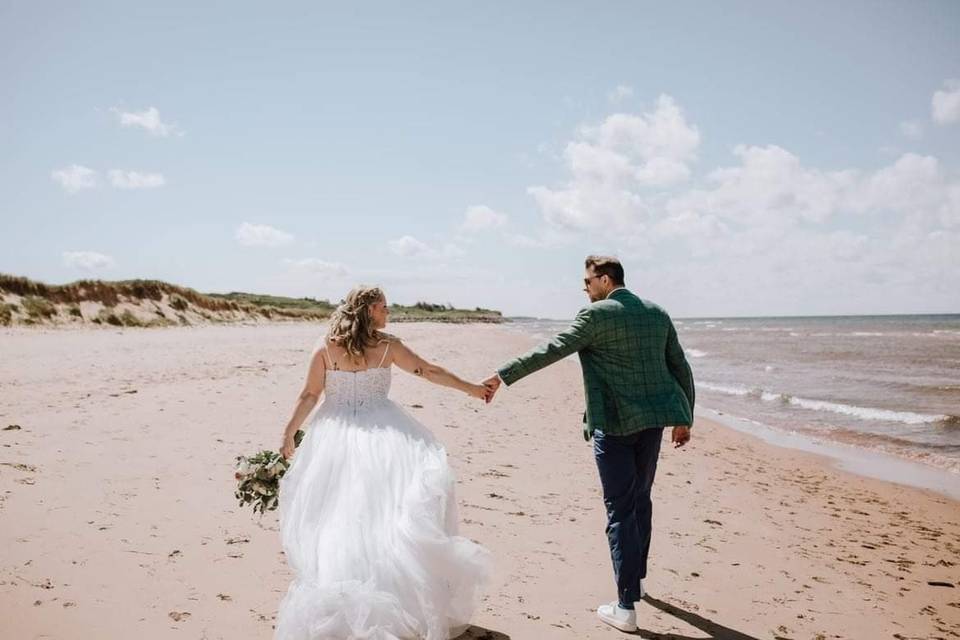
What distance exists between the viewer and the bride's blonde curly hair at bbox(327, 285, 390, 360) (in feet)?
14.3

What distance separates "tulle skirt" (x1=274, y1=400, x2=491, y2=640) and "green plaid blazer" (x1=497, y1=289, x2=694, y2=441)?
121 cm

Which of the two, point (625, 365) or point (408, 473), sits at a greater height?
point (625, 365)

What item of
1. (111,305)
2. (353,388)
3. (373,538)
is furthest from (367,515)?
(111,305)

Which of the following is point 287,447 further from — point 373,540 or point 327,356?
point 373,540

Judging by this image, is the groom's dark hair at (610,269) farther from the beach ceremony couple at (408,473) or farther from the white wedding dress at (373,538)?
the white wedding dress at (373,538)

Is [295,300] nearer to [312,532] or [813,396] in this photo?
[813,396]

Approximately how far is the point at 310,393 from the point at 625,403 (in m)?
2.35

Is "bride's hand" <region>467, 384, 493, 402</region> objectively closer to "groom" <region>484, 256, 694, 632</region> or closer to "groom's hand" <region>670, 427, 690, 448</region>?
"groom" <region>484, 256, 694, 632</region>

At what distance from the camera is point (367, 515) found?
12.3 ft

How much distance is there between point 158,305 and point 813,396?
34242mm

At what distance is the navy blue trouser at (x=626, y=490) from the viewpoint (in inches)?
169

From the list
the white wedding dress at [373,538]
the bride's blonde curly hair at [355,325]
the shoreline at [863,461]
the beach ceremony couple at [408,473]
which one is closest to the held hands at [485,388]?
the beach ceremony couple at [408,473]

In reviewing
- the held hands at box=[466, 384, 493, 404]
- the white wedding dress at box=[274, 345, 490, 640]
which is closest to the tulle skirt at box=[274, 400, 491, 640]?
the white wedding dress at box=[274, 345, 490, 640]

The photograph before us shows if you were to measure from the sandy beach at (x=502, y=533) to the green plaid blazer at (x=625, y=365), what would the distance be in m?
1.51
